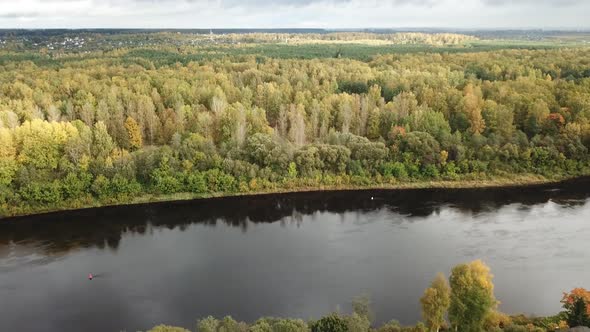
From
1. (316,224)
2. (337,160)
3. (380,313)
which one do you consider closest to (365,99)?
(337,160)

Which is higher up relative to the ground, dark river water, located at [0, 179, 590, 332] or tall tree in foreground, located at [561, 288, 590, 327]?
tall tree in foreground, located at [561, 288, 590, 327]

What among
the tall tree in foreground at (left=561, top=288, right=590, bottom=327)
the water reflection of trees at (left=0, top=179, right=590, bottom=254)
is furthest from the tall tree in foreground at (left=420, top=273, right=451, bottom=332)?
the water reflection of trees at (left=0, top=179, right=590, bottom=254)

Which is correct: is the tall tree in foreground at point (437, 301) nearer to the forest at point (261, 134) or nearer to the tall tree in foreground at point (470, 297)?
the tall tree in foreground at point (470, 297)

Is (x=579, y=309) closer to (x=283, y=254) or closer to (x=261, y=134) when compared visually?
(x=283, y=254)

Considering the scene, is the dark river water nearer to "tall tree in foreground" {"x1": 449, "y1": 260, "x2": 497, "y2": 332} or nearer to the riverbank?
the riverbank

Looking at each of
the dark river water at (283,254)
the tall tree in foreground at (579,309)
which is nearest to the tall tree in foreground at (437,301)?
the dark river water at (283,254)

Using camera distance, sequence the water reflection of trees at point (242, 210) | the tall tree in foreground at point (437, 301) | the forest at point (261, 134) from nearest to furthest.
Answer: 1. the tall tree in foreground at point (437, 301)
2. the water reflection of trees at point (242, 210)
3. the forest at point (261, 134)

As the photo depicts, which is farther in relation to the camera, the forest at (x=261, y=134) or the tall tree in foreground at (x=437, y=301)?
the forest at (x=261, y=134)
